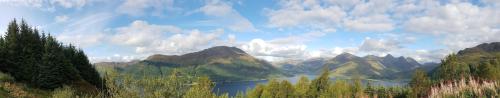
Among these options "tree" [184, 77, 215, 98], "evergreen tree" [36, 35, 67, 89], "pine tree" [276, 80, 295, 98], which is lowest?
"pine tree" [276, 80, 295, 98]

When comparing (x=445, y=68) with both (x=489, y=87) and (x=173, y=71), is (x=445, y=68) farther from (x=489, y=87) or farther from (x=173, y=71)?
(x=173, y=71)

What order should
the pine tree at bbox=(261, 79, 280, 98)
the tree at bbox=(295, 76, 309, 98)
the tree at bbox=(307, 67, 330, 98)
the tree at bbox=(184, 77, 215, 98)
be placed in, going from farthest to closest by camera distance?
the tree at bbox=(307, 67, 330, 98)
the tree at bbox=(295, 76, 309, 98)
the pine tree at bbox=(261, 79, 280, 98)
the tree at bbox=(184, 77, 215, 98)

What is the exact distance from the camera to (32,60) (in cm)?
6881

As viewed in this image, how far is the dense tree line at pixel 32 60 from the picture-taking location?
2621 inches

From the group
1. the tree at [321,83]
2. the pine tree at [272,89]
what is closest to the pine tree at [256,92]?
the pine tree at [272,89]

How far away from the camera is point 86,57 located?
9700 cm

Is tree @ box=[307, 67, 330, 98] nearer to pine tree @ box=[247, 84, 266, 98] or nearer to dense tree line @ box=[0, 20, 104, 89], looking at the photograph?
pine tree @ box=[247, 84, 266, 98]

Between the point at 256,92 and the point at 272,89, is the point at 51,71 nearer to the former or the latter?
the point at 256,92

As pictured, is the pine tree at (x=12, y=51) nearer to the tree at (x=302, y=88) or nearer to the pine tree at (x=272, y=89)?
the pine tree at (x=272, y=89)

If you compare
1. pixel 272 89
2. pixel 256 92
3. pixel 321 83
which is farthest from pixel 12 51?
pixel 321 83

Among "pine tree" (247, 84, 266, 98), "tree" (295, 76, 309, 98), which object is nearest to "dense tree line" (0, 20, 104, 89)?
"pine tree" (247, 84, 266, 98)

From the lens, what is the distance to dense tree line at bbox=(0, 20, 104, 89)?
218 feet

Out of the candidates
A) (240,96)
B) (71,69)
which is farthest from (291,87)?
(71,69)

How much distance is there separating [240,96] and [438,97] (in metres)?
27.9
